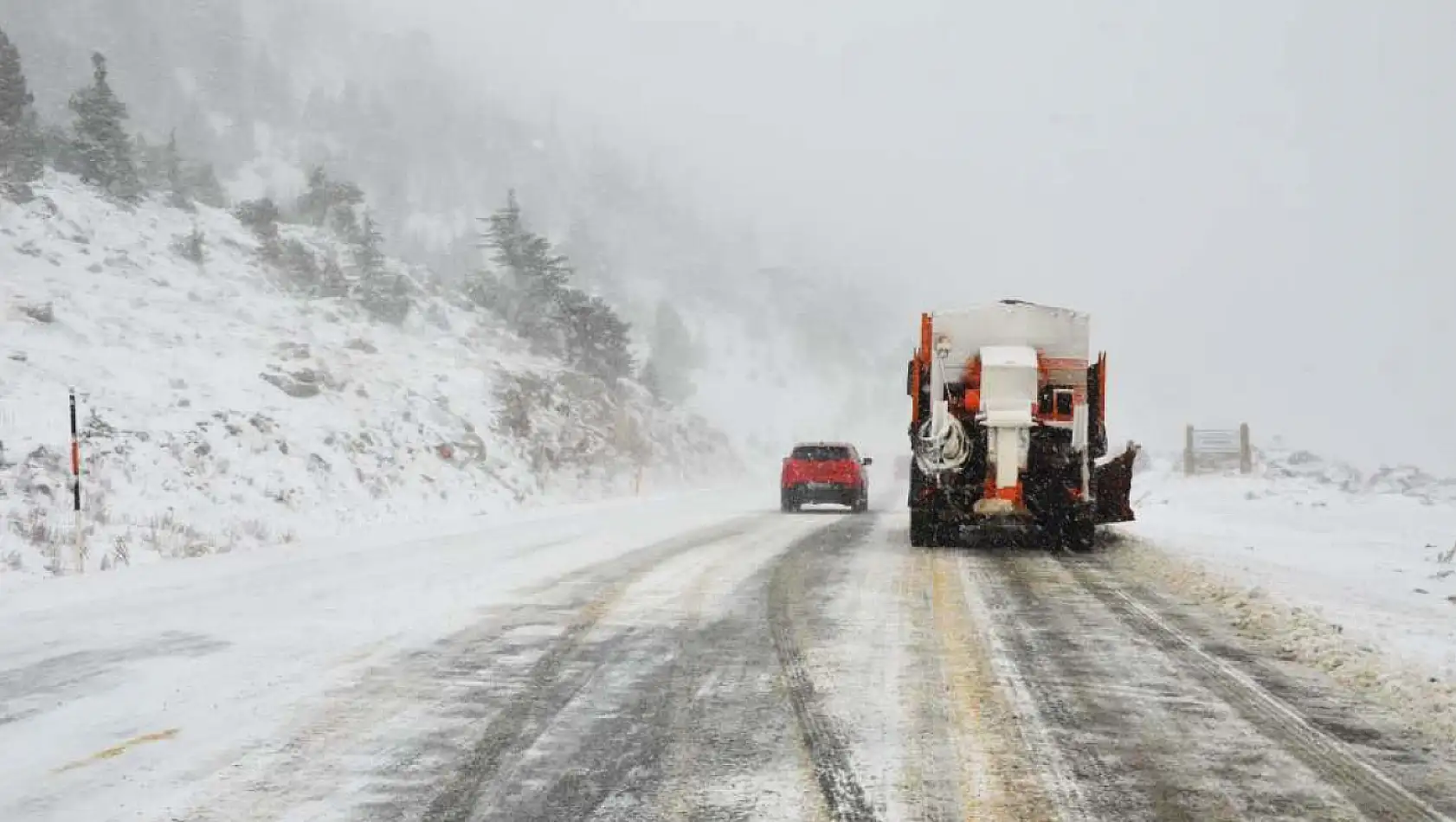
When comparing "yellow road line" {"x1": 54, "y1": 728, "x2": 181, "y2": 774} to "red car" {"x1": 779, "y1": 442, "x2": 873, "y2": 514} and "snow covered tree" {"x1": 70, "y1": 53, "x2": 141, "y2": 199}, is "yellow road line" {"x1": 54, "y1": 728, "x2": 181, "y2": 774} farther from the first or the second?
"snow covered tree" {"x1": 70, "y1": 53, "x2": 141, "y2": 199}

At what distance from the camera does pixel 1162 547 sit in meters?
14.7

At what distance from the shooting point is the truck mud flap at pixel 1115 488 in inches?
615

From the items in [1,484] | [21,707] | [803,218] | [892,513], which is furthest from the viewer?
[803,218]

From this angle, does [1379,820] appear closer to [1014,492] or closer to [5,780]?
[5,780]

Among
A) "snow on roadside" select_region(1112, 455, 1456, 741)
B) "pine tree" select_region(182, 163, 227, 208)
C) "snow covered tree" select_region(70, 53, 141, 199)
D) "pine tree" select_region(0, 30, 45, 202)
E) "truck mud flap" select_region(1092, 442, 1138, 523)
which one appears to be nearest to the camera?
"snow on roadside" select_region(1112, 455, 1456, 741)

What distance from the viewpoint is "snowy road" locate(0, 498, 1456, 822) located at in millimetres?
4215

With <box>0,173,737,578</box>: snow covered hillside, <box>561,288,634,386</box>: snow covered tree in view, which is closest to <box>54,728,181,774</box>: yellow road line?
<box>0,173,737,578</box>: snow covered hillside

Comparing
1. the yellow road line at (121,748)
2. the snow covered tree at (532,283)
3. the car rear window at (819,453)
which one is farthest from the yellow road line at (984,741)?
the snow covered tree at (532,283)

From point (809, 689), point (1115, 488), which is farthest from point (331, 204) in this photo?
point (809, 689)

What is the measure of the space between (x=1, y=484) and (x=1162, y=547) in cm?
1649

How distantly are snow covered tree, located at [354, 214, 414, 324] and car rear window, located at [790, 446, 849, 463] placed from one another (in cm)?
1806

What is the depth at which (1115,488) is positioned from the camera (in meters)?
15.9

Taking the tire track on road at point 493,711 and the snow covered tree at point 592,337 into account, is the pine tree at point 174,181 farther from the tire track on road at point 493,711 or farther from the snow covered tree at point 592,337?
the tire track on road at point 493,711

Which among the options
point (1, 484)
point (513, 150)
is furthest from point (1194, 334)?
point (1, 484)
